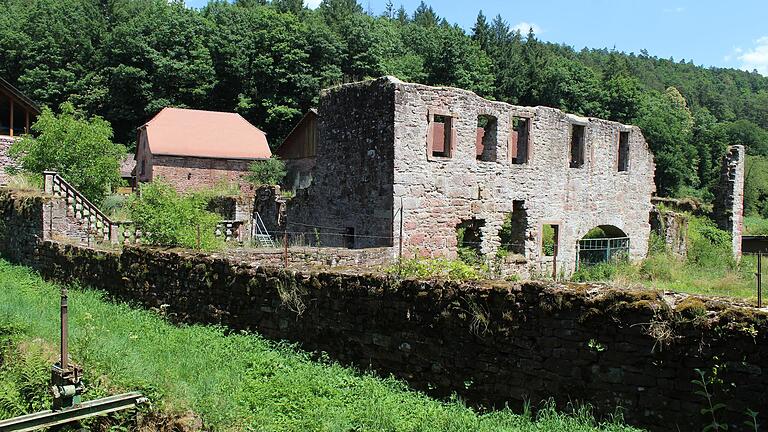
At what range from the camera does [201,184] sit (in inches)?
1652

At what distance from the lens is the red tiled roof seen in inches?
1649

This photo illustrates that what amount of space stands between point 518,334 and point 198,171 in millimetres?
37230

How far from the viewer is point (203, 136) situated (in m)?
43.9

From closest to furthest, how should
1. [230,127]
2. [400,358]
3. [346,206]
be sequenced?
1. [400,358]
2. [346,206]
3. [230,127]

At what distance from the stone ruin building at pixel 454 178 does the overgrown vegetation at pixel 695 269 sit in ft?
5.56

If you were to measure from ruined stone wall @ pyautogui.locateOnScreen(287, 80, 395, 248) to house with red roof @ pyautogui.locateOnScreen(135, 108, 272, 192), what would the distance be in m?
20.8

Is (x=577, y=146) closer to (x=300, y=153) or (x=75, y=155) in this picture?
(x=75, y=155)

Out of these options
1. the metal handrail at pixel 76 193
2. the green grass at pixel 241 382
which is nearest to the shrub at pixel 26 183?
the metal handrail at pixel 76 193

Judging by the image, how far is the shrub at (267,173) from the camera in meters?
39.1

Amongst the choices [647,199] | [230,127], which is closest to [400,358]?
[647,199]

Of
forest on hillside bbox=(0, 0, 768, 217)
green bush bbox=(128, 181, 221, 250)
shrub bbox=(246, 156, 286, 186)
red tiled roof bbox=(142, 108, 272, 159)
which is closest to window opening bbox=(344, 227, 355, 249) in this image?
green bush bbox=(128, 181, 221, 250)

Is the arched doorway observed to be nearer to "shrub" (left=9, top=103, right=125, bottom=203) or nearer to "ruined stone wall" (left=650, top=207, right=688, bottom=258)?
"ruined stone wall" (left=650, top=207, right=688, bottom=258)

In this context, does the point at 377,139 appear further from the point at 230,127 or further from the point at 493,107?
the point at 230,127

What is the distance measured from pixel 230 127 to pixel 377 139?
30.7 m
